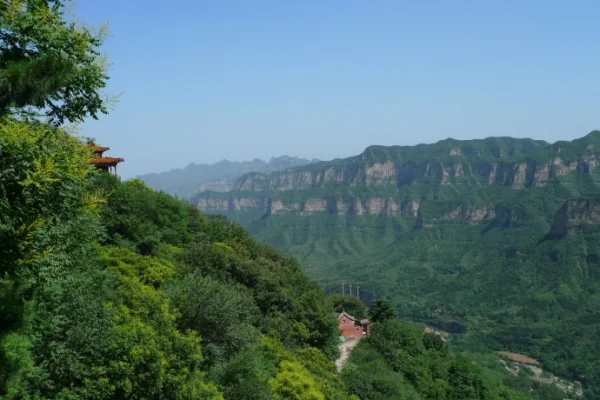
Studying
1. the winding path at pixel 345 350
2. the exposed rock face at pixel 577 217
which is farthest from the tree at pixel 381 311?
the exposed rock face at pixel 577 217

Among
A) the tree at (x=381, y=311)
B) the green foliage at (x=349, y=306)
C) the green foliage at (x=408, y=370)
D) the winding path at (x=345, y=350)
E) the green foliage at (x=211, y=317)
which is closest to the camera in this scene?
the green foliage at (x=211, y=317)

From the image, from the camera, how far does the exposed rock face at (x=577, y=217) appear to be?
597 feet

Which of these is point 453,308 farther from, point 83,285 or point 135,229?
point 83,285

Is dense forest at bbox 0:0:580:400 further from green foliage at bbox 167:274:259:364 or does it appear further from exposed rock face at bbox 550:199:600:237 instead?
exposed rock face at bbox 550:199:600:237

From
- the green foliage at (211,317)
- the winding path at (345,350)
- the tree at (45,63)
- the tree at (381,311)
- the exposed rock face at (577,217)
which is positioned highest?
the tree at (45,63)

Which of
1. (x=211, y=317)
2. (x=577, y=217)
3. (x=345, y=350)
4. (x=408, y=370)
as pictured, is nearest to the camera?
(x=211, y=317)

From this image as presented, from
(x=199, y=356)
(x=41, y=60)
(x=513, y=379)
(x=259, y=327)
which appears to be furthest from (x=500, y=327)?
(x=41, y=60)

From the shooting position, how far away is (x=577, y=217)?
18650 cm

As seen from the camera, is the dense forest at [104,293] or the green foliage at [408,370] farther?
the green foliage at [408,370]

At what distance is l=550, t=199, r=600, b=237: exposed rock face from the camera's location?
18200cm

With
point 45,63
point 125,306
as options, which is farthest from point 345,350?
point 45,63

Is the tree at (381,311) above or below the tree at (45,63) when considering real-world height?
below

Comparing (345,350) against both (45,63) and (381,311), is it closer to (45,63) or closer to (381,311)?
(381,311)

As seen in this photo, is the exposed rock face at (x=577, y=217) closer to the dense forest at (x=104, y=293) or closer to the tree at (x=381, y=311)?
the tree at (x=381, y=311)
